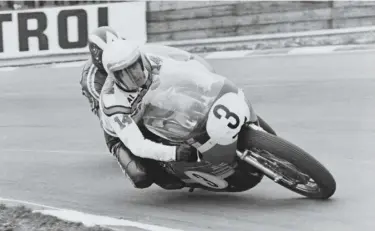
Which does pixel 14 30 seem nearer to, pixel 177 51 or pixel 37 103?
pixel 37 103

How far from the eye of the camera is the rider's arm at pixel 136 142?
5.69 metres

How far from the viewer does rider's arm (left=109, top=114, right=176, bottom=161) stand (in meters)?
5.69

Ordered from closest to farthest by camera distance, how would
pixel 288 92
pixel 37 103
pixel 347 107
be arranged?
pixel 347 107 → pixel 288 92 → pixel 37 103

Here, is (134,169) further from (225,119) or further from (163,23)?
(163,23)

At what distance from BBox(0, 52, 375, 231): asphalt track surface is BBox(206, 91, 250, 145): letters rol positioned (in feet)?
1.86

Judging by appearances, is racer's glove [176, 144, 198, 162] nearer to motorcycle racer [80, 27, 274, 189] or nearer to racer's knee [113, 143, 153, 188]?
motorcycle racer [80, 27, 274, 189]

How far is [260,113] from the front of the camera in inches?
383

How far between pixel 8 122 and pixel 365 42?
19.3 ft

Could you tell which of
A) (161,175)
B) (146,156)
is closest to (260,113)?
(161,175)

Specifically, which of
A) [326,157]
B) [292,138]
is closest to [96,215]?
[326,157]

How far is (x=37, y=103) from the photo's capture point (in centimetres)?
1209

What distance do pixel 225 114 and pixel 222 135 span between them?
0.14 m

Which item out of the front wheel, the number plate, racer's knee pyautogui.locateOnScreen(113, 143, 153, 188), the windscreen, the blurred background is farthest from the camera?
the blurred background

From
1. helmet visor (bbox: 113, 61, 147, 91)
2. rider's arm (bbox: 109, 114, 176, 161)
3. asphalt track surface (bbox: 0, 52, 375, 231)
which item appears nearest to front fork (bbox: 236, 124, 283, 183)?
asphalt track surface (bbox: 0, 52, 375, 231)
